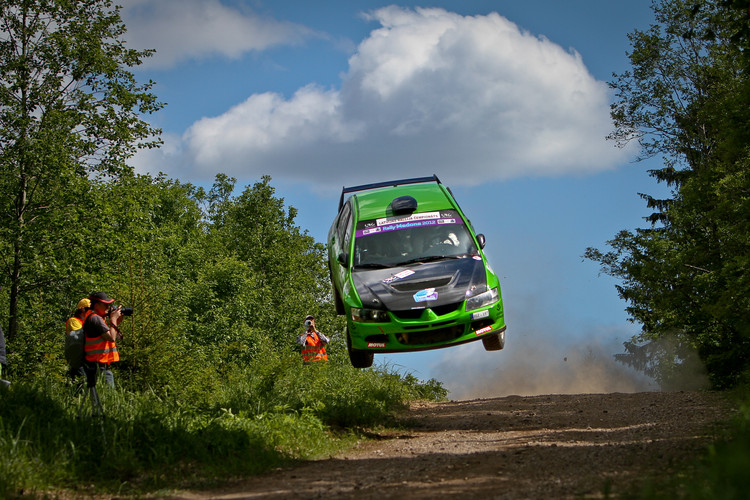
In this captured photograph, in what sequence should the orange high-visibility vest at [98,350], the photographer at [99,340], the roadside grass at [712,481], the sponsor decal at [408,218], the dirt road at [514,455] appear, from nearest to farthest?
the roadside grass at [712,481], the dirt road at [514,455], the photographer at [99,340], the orange high-visibility vest at [98,350], the sponsor decal at [408,218]

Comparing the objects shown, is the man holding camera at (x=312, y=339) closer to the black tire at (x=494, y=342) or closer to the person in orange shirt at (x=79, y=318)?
the person in orange shirt at (x=79, y=318)

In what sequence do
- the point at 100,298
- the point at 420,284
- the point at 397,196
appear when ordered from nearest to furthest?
the point at 420,284 → the point at 100,298 → the point at 397,196

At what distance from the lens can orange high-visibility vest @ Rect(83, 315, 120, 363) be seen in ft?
36.9

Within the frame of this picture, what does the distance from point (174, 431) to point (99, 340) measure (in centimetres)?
290

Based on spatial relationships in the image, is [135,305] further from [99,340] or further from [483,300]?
[483,300]

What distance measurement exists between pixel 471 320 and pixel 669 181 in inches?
1059

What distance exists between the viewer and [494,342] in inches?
→ 424

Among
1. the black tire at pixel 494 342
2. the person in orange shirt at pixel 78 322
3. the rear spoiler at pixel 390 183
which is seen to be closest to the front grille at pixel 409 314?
the black tire at pixel 494 342

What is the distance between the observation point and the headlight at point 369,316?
10133 millimetres

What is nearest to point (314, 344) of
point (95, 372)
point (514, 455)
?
point (95, 372)

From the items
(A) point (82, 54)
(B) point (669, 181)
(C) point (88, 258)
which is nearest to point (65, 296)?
(C) point (88, 258)

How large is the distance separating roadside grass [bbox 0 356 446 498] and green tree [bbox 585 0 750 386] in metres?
5.84

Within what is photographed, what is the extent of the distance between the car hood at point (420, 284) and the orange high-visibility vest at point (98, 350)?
377cm

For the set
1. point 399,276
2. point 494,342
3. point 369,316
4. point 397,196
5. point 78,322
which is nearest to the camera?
point 369,316
